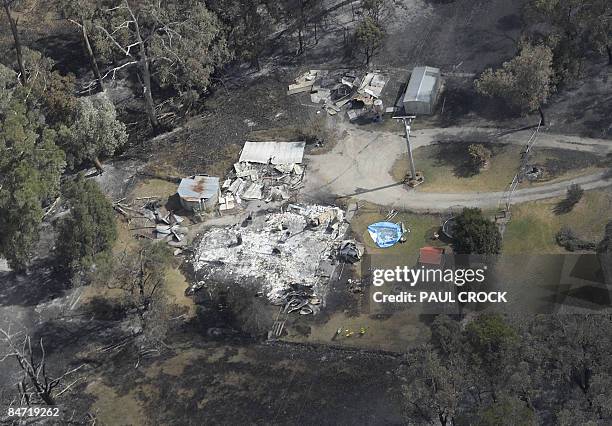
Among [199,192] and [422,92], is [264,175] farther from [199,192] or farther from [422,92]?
[422,92]

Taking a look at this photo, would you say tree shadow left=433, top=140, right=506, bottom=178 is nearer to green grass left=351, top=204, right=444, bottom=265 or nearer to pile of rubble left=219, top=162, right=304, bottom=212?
green grass left=351, top=204, right=444, bottom=265

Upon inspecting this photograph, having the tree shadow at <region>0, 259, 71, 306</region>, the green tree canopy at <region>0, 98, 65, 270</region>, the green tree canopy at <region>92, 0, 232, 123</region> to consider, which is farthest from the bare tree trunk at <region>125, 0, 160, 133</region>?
the tree shadow at <region>0, 259, 71, 306</region>

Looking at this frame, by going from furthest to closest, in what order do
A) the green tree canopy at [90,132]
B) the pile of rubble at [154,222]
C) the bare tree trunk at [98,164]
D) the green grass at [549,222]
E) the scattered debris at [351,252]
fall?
the bare tree trunk at [98,164]
the green tree canopy at [90,132]
the pile of rubble at [154,222]
the scattered debris at [351,252]
the green grass at [549,222]

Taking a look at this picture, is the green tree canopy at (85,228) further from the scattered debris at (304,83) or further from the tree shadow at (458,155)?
the tree shadow at (458,155)

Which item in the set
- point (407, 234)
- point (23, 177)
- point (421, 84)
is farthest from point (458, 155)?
point (23, 177)

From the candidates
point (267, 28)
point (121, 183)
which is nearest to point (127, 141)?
point (121, 183)

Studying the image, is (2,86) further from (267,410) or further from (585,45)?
(585,45)

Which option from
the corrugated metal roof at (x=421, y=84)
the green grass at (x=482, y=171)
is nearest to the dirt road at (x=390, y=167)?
the green grass at (x=482, y=171)
